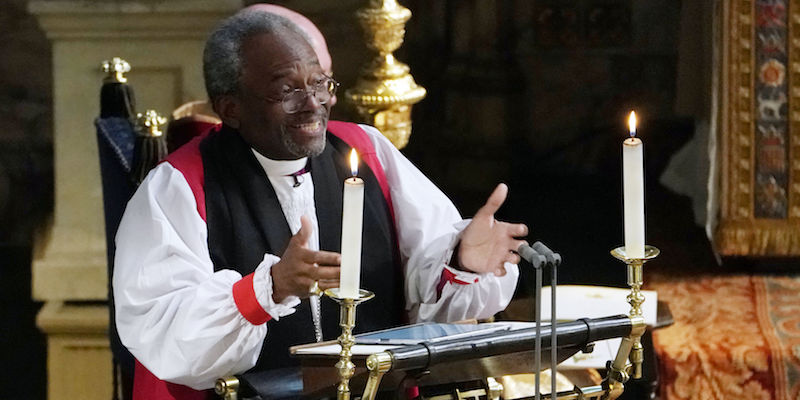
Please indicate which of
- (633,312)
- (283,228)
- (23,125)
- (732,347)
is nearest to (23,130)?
(23,125)

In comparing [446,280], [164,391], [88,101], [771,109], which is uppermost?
[88,101]

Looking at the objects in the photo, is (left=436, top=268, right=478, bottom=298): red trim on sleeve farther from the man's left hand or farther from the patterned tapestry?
the patterned tapestry

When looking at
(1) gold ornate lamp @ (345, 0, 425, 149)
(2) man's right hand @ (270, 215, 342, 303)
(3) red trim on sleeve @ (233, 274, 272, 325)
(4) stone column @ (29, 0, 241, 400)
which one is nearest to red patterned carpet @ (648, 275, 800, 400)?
(1) gold ornate lamp @ (345, 0, 425, 149)

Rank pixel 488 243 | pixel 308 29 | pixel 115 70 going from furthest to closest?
1. pixel 115 70
2. pixel 308 29
3. pixel 488 243

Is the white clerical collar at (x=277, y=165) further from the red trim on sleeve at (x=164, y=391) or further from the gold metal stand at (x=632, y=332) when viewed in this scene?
the gold metal stand at (x=632, y=332)

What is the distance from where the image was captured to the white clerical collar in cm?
329

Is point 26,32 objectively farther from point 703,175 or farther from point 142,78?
point 703,175

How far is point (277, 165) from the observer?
3.29m

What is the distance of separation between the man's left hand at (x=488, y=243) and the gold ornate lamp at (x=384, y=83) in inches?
59.1

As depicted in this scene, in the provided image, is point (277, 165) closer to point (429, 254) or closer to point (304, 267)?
point (429, 254)

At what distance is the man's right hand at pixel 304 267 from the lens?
2549 millimetres

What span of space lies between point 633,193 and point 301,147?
91 cm

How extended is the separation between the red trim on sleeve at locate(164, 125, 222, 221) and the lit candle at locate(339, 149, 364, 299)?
3.07ft

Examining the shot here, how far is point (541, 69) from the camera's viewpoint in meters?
7.86
